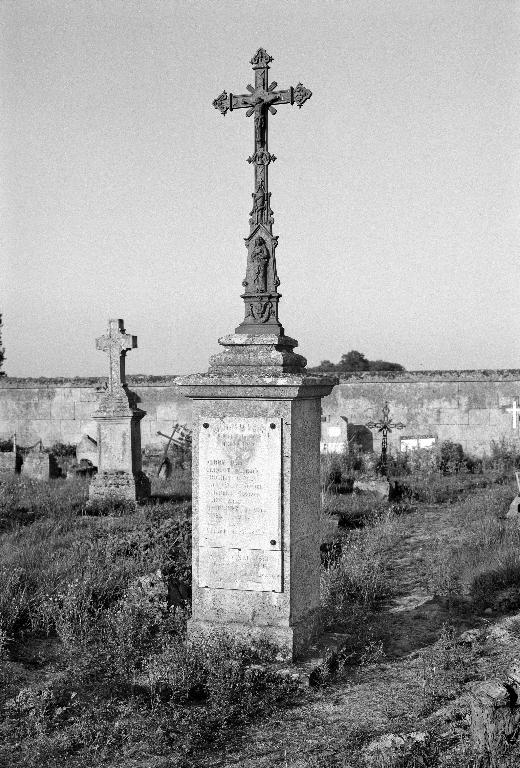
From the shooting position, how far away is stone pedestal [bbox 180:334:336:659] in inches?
221

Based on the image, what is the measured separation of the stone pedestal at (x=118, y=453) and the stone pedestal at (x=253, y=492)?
25.0 ft

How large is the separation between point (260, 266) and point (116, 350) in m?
8.12

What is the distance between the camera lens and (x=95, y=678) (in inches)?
211

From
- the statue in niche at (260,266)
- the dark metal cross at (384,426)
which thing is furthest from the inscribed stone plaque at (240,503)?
the dark metal cross at (384,426)

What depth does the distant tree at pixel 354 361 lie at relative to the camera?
1592 inches

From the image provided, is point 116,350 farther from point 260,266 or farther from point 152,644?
point 152,644

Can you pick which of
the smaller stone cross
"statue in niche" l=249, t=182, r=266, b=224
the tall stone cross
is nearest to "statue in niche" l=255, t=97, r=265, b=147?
the tall stone cross

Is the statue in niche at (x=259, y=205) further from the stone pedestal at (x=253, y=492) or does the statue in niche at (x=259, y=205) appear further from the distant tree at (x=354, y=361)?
the distant tree at (x=354, y=361)

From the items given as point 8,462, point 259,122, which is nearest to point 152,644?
point 259,122

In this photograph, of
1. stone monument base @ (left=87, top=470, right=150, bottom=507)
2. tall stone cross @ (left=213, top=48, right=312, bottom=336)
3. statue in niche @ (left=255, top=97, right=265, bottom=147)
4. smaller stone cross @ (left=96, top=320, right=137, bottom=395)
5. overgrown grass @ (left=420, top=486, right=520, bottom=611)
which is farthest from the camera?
smaller stone cross @ (left=96, top=320, right=137, bottom=395)

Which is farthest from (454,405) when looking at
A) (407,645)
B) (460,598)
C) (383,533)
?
(407,645)

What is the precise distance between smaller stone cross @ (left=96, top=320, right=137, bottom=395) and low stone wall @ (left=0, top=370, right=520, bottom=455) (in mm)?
5082

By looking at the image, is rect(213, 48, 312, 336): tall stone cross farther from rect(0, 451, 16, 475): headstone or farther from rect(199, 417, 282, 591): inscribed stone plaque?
→ rect(0, 451, 16, 475): headstone

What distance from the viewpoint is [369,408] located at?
19.7 meters
